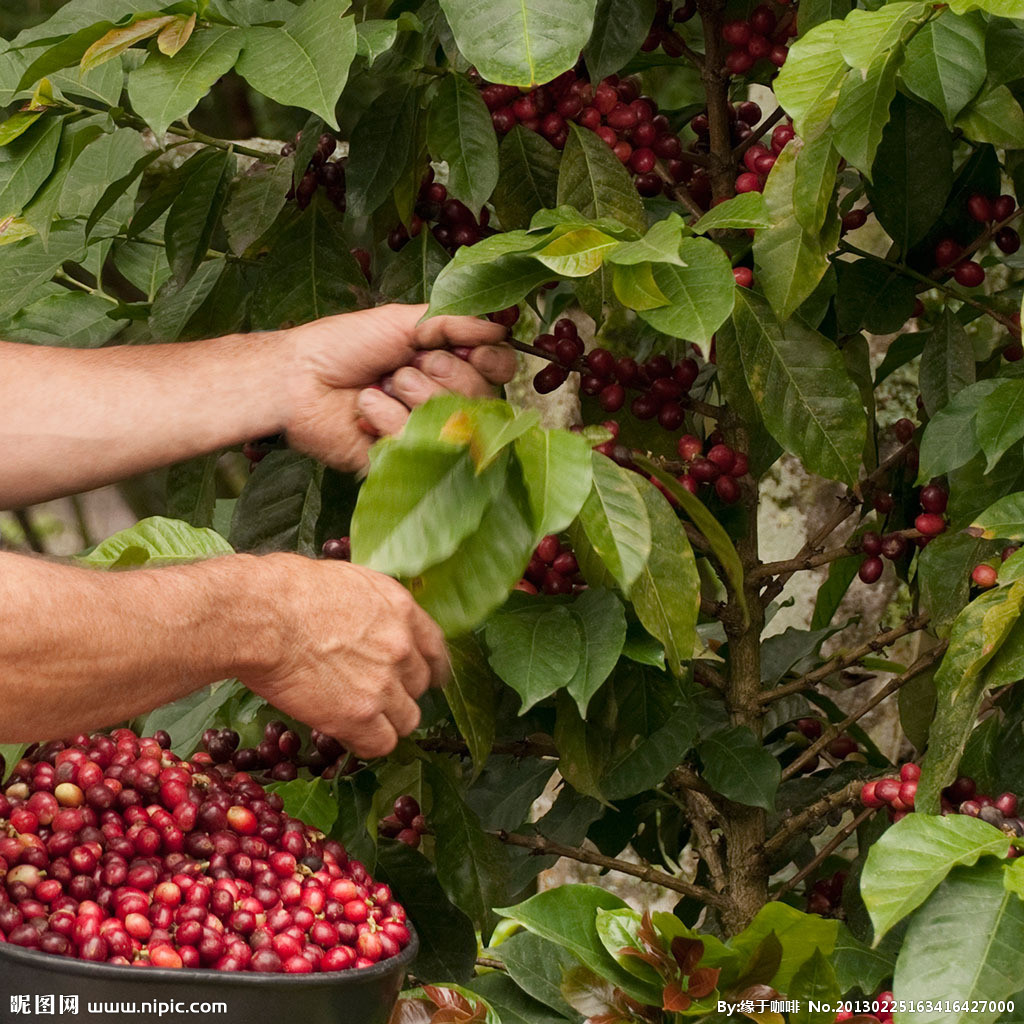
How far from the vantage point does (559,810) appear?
1.34 metres

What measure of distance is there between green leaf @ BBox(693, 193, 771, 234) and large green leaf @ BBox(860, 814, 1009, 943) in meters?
0.44

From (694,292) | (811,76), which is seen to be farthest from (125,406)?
(811,76)

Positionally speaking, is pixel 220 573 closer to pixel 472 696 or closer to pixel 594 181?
pixel 472 696

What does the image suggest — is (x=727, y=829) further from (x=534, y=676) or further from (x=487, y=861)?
(x=534, y=676)

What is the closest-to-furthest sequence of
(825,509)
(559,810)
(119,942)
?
1. (119,942)
2. (559,810)
3. (825,509)

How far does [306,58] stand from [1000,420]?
632 millimetres

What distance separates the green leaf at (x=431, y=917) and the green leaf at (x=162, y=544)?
0.38 m

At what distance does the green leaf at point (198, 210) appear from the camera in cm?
129

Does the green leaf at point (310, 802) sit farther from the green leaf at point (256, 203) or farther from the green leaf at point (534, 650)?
the green leaf at point (256, 203)

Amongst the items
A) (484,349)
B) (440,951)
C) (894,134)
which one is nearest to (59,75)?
(484,349)

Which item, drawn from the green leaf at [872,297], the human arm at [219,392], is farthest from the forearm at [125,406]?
the green leaf at [872,297]

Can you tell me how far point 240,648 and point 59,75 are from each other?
0.69m

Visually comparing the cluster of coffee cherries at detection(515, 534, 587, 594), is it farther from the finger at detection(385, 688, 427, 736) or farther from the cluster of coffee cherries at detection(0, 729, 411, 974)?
the cluster of coffee cherries at detection(0, 729, 411, 974)

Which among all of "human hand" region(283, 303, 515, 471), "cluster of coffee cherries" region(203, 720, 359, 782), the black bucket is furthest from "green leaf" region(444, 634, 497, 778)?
the black bucket
